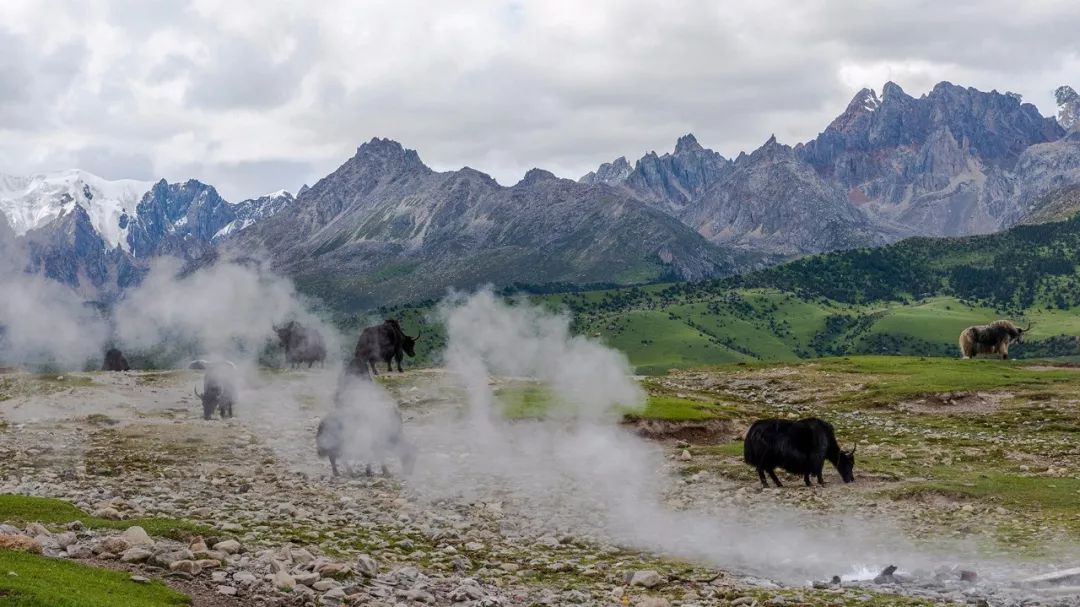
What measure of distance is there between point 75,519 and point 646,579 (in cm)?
1308

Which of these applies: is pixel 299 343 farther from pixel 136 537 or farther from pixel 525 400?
pixel 136 537

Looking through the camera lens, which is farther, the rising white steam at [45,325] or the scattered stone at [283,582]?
the rising white steam at [45,325]

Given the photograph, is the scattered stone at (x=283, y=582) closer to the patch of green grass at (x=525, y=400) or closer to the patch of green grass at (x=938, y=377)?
the patch of green grass at (x=525, y=400)

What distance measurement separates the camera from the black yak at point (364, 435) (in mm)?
32812

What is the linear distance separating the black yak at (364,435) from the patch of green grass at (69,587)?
52.6 feet

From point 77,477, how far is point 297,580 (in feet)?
50.8

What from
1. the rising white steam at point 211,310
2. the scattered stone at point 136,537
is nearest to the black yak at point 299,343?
the rising white steam at point 211,310

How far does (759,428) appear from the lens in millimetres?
31703

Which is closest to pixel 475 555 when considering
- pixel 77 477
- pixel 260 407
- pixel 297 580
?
pixel 297 580

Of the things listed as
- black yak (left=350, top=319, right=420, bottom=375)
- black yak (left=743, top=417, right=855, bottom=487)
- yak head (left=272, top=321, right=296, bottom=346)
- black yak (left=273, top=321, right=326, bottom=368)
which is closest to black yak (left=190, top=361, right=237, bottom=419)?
black yak (left=350, top=319, right=420, bottom=375)

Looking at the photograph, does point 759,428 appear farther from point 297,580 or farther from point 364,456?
point 297,580

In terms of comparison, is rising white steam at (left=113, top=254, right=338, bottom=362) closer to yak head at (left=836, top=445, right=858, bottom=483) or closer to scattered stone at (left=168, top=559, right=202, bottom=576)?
yak head at (left=836, top=445, right=858, bottom=483)

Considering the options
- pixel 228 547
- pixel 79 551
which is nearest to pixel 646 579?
pixel 228 547

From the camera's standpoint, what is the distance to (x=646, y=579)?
1962cm
